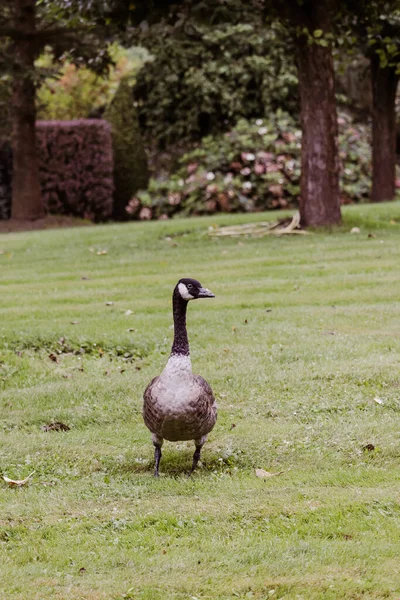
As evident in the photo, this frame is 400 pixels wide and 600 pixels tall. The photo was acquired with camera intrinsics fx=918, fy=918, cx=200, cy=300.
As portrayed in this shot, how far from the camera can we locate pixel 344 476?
16.8 feet

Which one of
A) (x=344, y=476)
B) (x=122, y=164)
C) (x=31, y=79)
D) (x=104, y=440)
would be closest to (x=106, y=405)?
(x=104, y=440)

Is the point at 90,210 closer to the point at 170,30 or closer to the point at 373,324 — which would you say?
the point at 170,30

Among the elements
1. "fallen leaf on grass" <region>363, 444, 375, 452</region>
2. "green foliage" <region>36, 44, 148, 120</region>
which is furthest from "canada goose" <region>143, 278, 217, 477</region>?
"green foliage" <region>36, 44, 148, 120</region>

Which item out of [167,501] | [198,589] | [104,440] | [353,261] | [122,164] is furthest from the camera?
[122,164]

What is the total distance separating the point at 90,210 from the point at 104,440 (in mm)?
16959

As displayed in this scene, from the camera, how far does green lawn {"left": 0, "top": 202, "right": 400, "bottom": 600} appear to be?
13.4ft

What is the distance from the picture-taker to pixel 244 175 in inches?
853

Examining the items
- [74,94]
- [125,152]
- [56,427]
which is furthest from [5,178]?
[56,427]

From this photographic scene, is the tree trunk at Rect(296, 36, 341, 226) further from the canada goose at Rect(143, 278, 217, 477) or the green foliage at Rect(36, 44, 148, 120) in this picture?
the green foliage at Rect(36, 44, 148, 120)

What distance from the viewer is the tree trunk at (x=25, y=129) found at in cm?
1927

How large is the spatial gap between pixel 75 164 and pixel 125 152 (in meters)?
2.11

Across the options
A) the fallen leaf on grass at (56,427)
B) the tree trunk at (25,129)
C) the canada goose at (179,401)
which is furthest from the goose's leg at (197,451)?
the tree trunk at (25,129)

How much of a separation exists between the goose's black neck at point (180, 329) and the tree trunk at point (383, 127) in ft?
45.6

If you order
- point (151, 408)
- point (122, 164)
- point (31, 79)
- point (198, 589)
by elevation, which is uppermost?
point (31, 79)
